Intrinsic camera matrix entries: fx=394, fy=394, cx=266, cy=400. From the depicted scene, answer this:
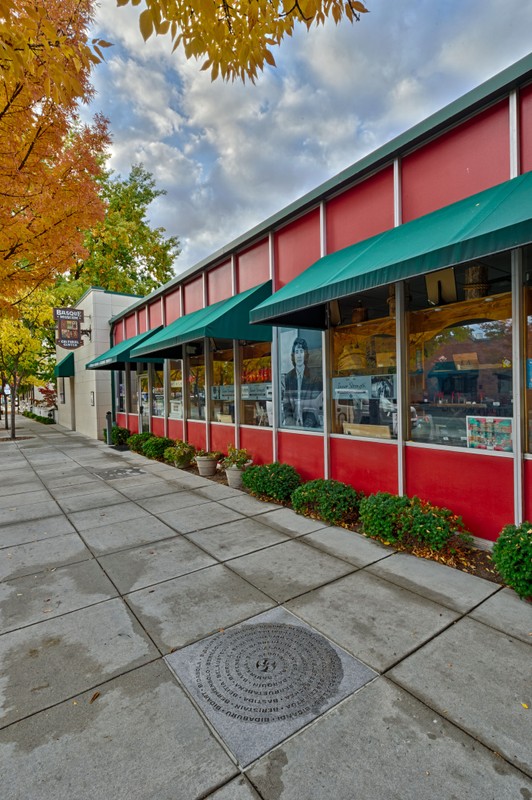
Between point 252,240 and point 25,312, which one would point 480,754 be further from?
point 25,312

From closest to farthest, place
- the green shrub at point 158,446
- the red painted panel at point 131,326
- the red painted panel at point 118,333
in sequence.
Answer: the green shrub at point 158,446, the red painted panel at point 131,326, the red painted panel at point 118,333

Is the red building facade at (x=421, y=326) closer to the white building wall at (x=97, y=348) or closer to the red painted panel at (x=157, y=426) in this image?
the red painted panel at (x=157, y=426)

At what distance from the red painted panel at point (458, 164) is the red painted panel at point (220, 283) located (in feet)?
15.3

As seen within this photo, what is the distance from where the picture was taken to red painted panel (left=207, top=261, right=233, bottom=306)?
9078 mm

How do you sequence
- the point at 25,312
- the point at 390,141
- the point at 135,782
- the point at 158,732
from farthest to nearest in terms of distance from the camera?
the point at 25,312 < the point at 390,141 < the point at 158,732 < the point at 135,782

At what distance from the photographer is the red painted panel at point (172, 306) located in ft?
38.2

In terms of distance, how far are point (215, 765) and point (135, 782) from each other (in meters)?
0.39

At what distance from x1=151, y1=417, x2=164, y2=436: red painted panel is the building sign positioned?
20.8 feet

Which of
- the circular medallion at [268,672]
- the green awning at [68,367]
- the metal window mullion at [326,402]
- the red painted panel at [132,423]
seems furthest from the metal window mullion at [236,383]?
the green awning at [68,367]

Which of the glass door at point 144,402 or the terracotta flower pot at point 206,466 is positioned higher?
the glass door at point 144,402

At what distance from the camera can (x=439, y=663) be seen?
269 cm

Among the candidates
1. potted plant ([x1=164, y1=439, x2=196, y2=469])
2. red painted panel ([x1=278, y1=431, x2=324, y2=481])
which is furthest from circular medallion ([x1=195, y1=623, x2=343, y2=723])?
potted plant ([x1=164, y1=439, x2=196, y2=469])

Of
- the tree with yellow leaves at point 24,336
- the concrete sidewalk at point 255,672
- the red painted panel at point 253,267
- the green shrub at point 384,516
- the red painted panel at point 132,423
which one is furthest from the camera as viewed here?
the tree with yellow leaves at point 24,336

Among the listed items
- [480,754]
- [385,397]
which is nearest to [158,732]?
[480,754]
